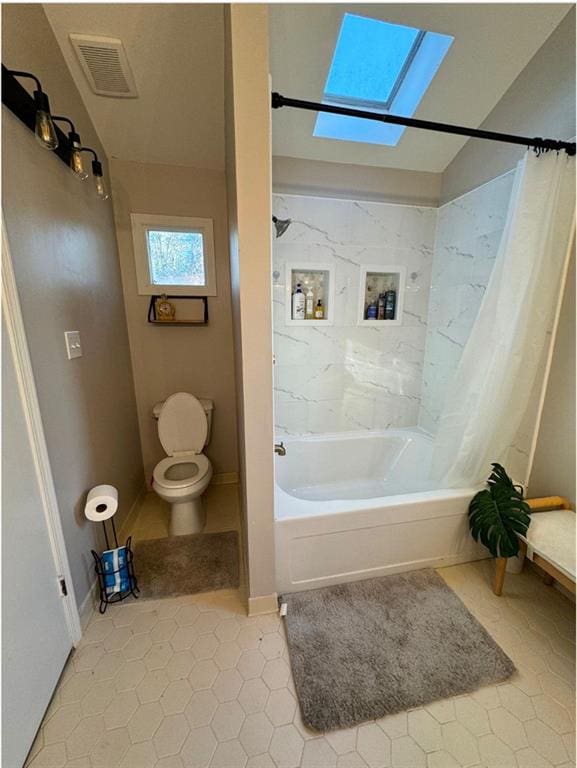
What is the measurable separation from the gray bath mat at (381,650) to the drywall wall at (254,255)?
30cm

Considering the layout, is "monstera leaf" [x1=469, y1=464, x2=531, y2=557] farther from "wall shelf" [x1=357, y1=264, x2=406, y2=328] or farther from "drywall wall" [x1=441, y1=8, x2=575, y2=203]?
"drywall wall" [x1=441, y1=8, x2=575, y2=203]

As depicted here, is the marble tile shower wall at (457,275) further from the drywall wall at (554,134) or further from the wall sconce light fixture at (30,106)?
the wall sconce light fixture at (30,106)

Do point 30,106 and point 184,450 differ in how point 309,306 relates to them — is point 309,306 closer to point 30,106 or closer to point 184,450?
point 184,450

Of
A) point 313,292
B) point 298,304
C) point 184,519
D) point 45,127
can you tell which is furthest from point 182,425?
point 45,127

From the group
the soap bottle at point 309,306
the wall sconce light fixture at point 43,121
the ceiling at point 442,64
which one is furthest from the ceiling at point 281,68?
the soap bottle at point 309,306

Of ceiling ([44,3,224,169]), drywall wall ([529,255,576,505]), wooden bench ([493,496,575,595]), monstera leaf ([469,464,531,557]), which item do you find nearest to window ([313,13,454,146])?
ceiling ([44,3,224,169])

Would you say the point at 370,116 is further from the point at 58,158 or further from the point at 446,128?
the point at 58,158

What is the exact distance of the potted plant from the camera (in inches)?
53.7

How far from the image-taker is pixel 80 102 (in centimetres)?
157

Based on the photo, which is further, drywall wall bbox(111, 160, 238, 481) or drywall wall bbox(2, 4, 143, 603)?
drywall wall bbox(111, 160, 238, 481)

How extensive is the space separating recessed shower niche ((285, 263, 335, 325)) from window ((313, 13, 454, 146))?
2.62 ft

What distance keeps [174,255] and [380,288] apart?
158cm

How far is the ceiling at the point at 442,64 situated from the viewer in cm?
135

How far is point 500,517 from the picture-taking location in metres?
1.41
